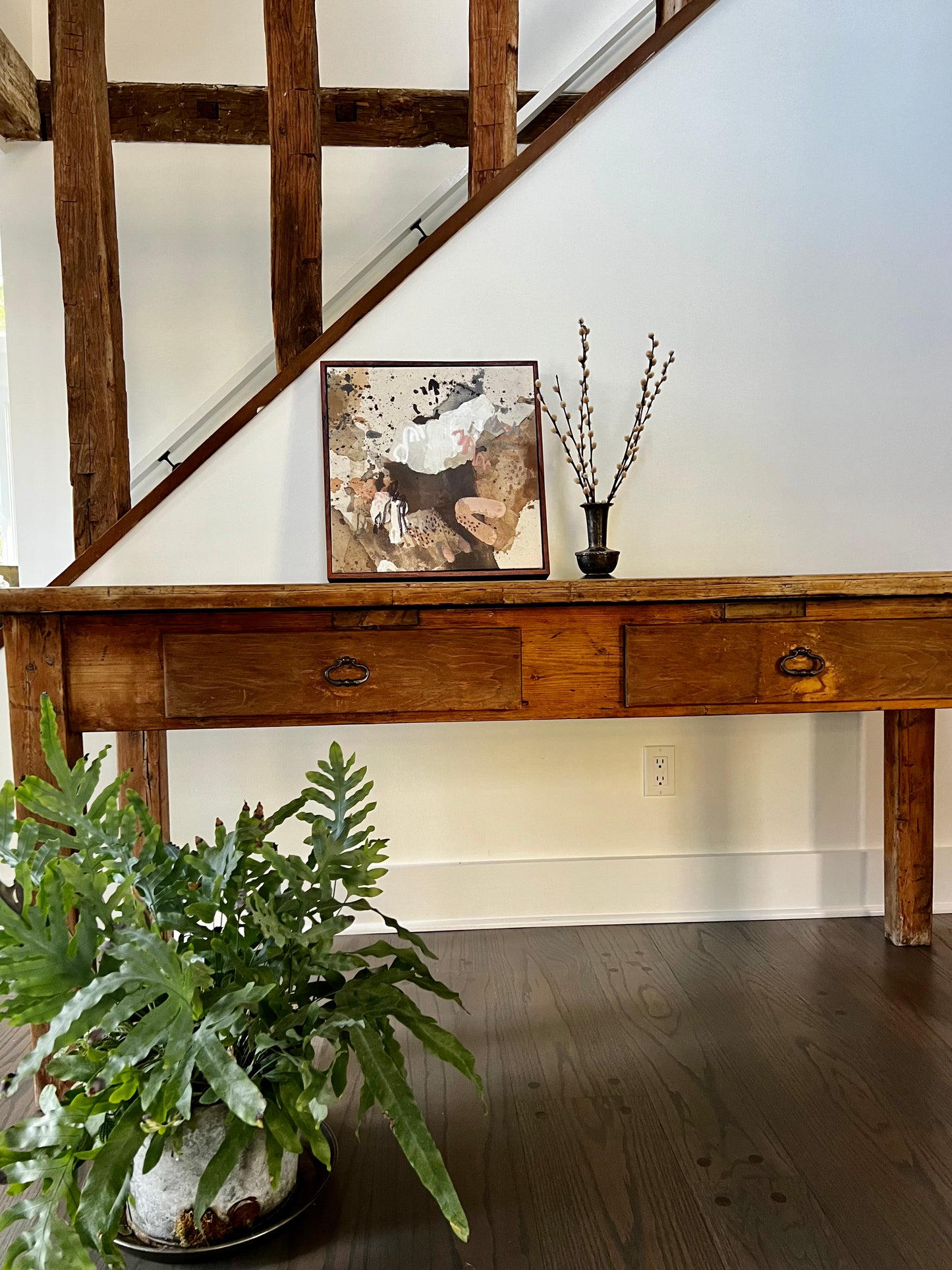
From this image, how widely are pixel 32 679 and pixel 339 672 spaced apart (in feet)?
1.41

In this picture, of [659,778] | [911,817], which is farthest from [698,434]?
[911,817]

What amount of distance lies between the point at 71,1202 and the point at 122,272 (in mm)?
2371

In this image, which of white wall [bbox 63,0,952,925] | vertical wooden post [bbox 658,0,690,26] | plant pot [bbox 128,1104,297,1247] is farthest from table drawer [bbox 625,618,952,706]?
vertical wooden post [bbox 658,0,690,26]

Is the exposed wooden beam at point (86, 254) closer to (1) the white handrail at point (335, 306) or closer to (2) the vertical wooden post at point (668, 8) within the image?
(1) the white handrail at point (335, 306)

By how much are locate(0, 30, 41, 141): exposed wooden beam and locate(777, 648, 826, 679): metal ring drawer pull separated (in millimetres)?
2401

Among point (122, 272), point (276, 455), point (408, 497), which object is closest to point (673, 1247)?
point (408, 497)

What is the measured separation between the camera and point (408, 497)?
71.9 inches

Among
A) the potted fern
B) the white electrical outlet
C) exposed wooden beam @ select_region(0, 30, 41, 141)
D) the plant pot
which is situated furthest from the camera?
exposed wooden beam @ select_region(0, 30, 41, 141)

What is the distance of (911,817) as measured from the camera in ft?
5.99

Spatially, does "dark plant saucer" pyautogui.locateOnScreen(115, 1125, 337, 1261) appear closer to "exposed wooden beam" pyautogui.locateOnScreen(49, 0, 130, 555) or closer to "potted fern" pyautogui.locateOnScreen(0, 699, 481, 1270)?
"potted fern" pyautogui.locateOnScreen(0, 699, 481, 1270)

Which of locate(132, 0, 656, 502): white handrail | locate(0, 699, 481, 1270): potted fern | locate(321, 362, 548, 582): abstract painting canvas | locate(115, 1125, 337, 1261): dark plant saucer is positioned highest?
locate(132, 0, 656, 502): white handrail

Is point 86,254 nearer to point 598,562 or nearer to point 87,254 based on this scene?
point 87,254

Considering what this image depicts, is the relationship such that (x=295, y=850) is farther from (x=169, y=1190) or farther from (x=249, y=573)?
(x=169, y=1190)

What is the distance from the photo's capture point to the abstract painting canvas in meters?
1.82
